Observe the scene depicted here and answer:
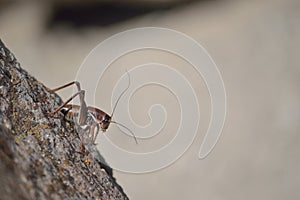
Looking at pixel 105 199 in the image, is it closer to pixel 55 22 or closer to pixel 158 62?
pixel 158 62

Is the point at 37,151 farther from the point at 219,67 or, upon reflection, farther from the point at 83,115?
the point at 219,67

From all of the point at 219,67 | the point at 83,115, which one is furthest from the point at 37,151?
the point at 219,67

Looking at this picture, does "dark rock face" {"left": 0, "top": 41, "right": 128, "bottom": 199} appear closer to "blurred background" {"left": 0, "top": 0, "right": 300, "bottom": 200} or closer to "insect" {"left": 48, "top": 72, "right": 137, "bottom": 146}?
"insect" {"left": 48, "top": 72, "right": 137, "bottom": 146}

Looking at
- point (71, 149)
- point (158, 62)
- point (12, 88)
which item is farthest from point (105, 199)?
point (158, 62)

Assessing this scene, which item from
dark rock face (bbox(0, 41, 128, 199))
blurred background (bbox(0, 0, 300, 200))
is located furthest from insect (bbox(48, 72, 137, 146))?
blurred background (bbox(0, 0, 300, 200))

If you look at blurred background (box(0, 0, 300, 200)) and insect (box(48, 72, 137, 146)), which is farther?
blurred background (box(0, 0, 300, 200))

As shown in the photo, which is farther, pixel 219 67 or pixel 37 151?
pixel 219 67

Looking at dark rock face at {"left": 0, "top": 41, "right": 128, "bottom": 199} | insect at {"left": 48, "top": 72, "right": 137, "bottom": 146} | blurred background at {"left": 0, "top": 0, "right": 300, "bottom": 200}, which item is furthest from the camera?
blurred background at {"left": 0, "top": 0, "right": 300, "bottom": 200}
